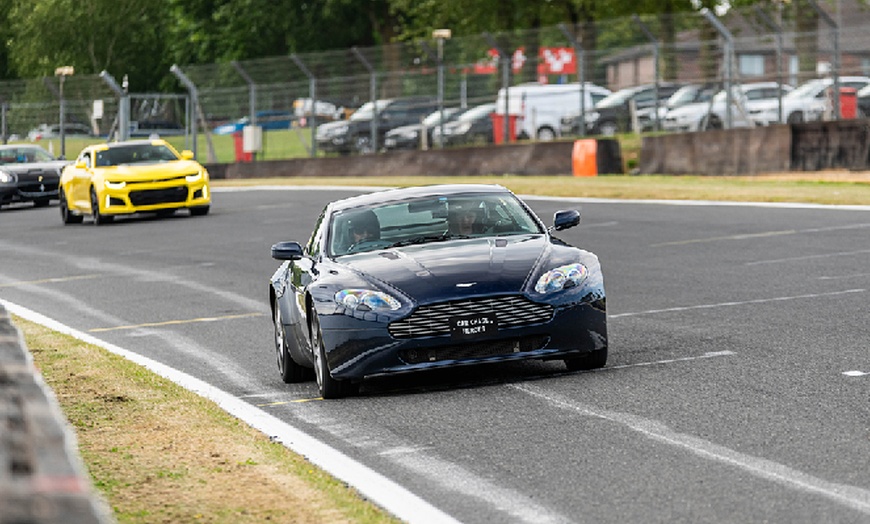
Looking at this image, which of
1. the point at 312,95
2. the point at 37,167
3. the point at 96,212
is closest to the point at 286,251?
the point at 96,212

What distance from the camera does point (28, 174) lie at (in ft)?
124

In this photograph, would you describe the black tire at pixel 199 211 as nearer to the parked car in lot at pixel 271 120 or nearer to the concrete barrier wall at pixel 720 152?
the concrete barrier wall at pixel 720 152

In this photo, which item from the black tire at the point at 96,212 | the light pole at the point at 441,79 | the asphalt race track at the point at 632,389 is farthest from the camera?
the light pole at the point at 441,79

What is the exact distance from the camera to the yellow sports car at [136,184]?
1188 inches

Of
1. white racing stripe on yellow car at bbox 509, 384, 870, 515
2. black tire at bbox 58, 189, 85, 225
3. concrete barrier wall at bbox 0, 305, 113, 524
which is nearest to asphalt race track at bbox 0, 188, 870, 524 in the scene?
white racing stripe on yellow car at bbox 509, 384, 870, 515

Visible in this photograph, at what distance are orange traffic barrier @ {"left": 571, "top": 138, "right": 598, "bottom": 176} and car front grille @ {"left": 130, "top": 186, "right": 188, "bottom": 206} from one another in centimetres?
961

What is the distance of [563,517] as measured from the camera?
620 centimetres

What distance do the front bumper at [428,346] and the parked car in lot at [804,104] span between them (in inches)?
1030

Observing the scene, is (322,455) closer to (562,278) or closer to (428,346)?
(428,346)

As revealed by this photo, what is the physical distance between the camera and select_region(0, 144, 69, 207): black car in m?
37.5

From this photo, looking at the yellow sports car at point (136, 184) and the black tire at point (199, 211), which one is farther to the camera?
the black tire at point (199, 211)

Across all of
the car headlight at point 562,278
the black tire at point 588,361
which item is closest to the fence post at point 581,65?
the black tire at point 588,361

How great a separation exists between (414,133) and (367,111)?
4.35 feet

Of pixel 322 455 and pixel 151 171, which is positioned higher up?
pixel 151 171
